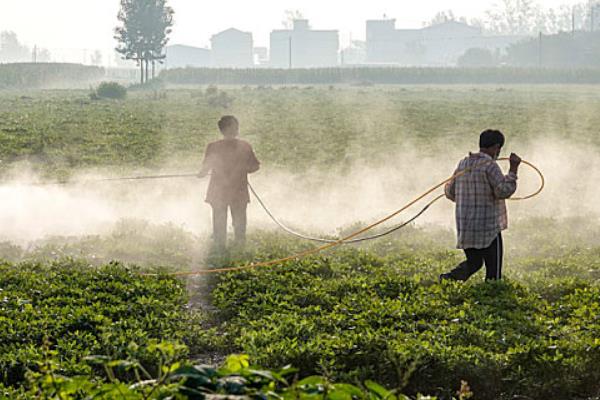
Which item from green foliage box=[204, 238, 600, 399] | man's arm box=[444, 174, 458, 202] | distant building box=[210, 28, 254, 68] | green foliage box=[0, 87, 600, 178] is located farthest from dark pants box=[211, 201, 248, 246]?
distant building box=[210, 28, 254, 68]

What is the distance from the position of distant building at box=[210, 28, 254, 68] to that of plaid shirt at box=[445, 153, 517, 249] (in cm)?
18044

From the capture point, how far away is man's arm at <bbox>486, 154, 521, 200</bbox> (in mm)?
10133

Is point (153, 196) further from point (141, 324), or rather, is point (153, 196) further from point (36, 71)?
point (36, 71)

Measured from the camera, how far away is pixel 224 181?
1374cm

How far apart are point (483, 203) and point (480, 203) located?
34 mm

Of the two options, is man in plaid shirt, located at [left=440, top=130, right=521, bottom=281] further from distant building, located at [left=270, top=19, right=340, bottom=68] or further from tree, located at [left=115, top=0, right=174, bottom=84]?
distant building, located at [left=270, top=19, right=340, bottom=68]

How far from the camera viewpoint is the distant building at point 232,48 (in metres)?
189

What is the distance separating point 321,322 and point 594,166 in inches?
651

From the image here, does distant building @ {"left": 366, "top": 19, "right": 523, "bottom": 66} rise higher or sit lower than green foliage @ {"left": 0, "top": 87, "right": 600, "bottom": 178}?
higher

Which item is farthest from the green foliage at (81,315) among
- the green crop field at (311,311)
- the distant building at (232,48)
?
the distant building at (232,48)

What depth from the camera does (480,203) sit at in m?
10.4

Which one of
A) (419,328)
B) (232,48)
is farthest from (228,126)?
(232,48)

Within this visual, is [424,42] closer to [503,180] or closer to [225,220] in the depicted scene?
[225,220]

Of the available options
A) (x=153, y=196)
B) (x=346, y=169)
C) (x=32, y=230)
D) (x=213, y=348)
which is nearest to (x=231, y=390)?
(x=213, y=348)
